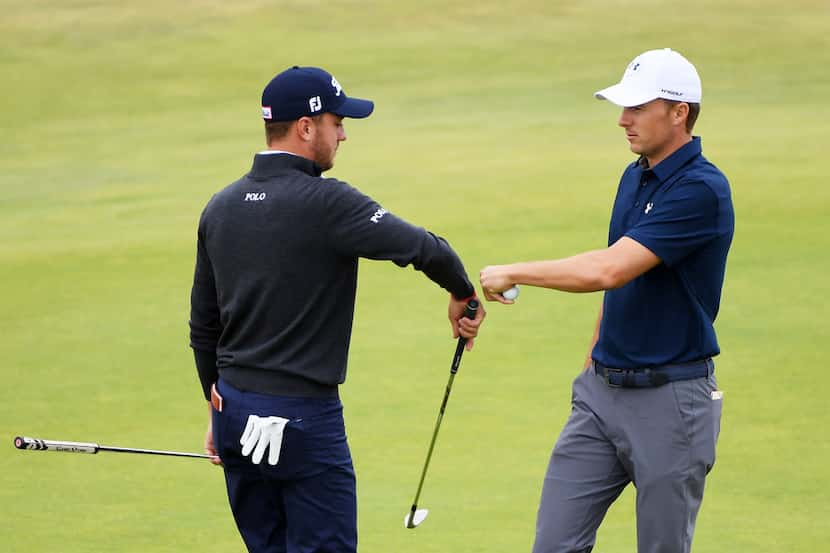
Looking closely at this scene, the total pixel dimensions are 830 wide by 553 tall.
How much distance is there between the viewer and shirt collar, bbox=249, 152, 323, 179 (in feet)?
16.5

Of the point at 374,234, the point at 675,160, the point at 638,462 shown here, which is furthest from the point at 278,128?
the point at 638,462

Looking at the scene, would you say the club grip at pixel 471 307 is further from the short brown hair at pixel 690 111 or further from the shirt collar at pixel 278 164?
the short brown hair at pixel 690 111

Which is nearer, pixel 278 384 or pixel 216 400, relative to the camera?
pixel 278 384

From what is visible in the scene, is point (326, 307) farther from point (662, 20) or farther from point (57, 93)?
point (662, 20)

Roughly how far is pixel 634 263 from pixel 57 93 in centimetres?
A: 1968

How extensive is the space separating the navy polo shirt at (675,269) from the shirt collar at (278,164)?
1.15 metres

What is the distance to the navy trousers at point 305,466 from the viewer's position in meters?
5.04

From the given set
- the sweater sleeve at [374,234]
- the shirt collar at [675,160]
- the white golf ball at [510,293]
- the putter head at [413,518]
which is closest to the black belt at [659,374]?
the white golf ball at [510,293]

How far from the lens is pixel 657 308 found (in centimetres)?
528

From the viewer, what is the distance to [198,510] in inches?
296

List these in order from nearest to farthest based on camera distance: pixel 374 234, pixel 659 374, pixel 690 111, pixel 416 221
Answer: pixel 374 234, pixel 659 374, pixel 690 111, pixel 416 221

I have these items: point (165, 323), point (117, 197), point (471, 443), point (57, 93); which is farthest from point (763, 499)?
point (57, 93)

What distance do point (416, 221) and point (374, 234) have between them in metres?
9.69

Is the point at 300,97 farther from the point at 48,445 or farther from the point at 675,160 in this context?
the point at 48,445
